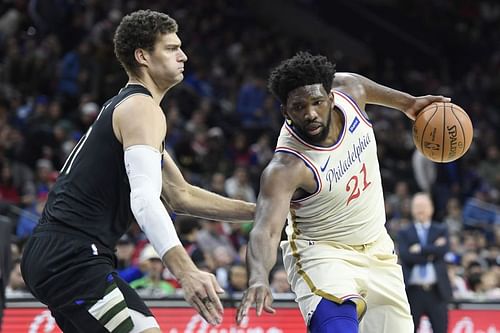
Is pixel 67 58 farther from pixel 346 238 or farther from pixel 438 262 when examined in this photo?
pixel 346 238

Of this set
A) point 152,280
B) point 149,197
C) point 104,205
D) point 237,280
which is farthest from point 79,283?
point 237,280

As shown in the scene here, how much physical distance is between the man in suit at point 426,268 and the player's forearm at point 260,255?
15.4 ft

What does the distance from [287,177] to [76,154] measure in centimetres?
124

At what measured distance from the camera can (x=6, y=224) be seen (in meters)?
6.36

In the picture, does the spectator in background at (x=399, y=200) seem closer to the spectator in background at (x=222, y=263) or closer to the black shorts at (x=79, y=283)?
the spectator in background at (x=222, y=263)

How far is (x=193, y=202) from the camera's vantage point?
15.7 feet

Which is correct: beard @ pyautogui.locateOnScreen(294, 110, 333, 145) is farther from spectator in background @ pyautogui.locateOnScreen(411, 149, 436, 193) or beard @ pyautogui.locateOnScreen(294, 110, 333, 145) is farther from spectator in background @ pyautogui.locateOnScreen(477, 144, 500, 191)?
spectator in background @ pyautogui.locateOnScreen(477, 144, 500, 191)

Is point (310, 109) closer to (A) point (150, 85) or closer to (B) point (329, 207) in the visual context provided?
(B) point (329, 207)

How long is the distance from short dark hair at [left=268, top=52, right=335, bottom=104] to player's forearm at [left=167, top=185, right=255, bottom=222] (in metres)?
0.62

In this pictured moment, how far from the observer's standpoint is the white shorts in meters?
4.97

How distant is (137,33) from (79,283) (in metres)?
1.10

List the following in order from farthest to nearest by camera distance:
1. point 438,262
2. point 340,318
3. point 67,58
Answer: point 67,58
point 438,262
point 340,318

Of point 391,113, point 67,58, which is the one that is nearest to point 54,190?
point 67,58

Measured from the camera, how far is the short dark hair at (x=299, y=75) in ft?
16.1
